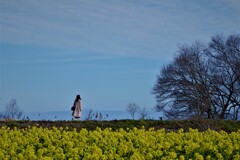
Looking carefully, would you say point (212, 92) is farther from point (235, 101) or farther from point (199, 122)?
point (199, 122)

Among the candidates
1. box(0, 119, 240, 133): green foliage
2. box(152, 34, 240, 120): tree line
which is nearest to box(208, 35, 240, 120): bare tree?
box(152, 34, 240, 120): tree line

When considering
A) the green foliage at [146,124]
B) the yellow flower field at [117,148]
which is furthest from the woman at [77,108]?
the yellow flower field at [117,148]

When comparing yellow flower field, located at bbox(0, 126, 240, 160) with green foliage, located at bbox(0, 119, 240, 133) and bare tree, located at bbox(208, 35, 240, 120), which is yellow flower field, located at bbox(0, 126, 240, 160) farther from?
bare tree, located at bbox(208, 35, 240, 120)

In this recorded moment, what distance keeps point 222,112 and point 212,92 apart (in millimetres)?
1424

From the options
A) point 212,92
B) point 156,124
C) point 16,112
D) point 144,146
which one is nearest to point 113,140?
point 144,146

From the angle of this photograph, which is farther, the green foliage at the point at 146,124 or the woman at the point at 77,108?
the woman at the point at 77,108

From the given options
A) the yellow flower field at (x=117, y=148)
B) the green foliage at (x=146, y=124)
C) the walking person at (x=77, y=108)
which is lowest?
the yellow flower field at (x=117, y=148)

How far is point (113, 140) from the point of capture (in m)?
8.49

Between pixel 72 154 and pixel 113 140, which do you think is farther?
pixel 113 140

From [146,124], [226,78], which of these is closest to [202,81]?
[226,78]

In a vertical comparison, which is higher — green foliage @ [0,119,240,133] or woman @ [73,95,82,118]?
woman @ [73,95,82,118]

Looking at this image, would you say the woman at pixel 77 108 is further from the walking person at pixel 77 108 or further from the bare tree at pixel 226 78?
the bare tree at pixel 226 78

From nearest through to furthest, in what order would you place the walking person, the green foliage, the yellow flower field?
the yellow flower field → the green foliage → the walking person

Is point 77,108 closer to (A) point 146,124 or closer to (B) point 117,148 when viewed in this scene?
(A) point 146,124
